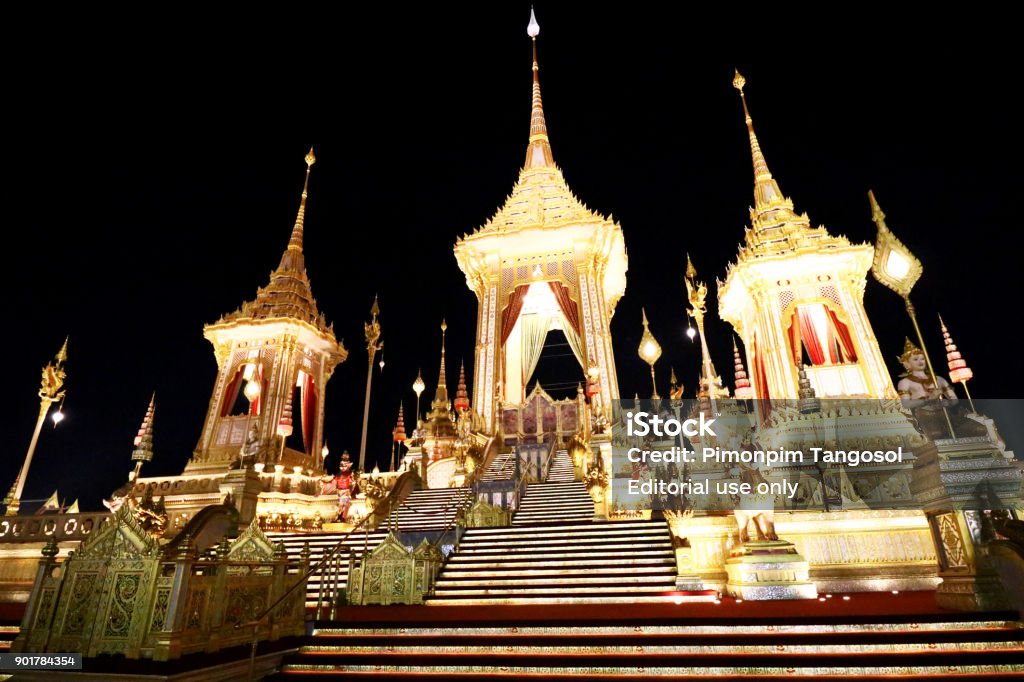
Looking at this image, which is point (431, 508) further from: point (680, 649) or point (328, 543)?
point (680, 649)

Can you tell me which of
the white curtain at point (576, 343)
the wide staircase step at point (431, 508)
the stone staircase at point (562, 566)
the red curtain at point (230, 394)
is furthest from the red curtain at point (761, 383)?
the red curtain at point (230, 394)

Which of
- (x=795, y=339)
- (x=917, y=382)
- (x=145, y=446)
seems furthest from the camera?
(x=795, y=339)

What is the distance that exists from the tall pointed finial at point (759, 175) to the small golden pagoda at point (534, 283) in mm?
6370

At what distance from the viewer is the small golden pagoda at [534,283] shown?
2203 cm

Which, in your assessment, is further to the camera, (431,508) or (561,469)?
(561,469)

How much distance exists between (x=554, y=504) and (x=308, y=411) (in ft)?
56.2

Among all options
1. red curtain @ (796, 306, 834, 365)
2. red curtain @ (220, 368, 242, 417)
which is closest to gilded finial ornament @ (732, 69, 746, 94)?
red curtain @ (796, 306, 834, 365)

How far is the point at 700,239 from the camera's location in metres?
33.8

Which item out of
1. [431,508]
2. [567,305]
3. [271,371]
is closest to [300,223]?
[271,371]

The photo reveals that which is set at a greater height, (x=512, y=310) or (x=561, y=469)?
(x=512, y=310)

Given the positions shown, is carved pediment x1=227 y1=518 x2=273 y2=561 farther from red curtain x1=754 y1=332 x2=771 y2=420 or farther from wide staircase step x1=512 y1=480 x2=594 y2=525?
red curtain x1=754 y1=332 x2=771 y2=420

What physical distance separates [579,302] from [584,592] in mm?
16986

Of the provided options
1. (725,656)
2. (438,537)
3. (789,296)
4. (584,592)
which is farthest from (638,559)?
(789,296)

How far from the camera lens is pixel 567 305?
23109 millimetres
